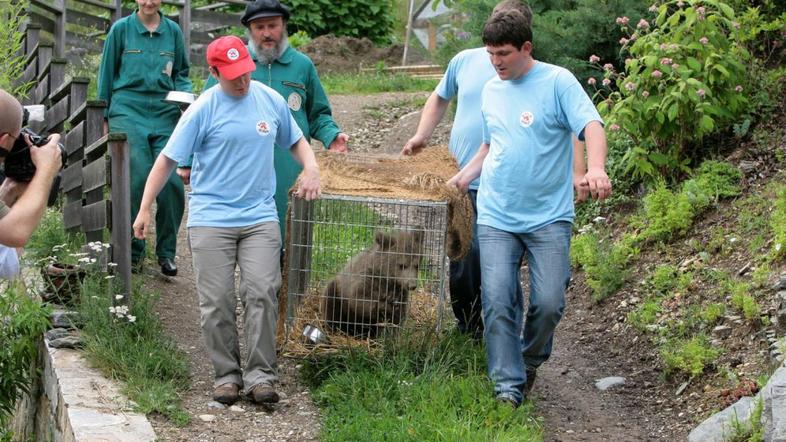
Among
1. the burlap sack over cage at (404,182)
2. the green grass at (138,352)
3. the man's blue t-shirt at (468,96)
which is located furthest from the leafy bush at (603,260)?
the green grass at (138,352)

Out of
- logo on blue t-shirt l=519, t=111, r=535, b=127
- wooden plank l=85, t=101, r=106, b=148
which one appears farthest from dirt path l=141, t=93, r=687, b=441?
logo on blue t-shirt l=519, t=111, r=535, b=127

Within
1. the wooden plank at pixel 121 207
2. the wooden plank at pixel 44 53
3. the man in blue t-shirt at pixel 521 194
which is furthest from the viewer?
the wooden plank at pixel 44 53

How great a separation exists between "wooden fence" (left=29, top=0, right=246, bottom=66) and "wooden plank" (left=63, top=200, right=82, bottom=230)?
268 inches

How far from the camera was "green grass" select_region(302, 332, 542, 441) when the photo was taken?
545 cm

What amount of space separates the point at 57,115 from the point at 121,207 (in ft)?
7.36

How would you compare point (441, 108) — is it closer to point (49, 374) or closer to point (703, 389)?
point (703, 389)

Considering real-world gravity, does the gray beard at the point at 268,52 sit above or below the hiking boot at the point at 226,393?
above

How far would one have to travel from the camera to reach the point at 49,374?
6.56 metres

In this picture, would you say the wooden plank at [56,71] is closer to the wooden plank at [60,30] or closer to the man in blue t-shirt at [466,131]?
the man in blue t-shirt at [466,131]

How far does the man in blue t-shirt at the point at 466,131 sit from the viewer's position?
645cm

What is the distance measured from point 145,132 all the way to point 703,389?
13.4 ft

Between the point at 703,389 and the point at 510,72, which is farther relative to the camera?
the point at 703,389

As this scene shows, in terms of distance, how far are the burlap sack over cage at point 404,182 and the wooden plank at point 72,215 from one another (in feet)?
6.09

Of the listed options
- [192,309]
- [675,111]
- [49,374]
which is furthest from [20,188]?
[675,111]
